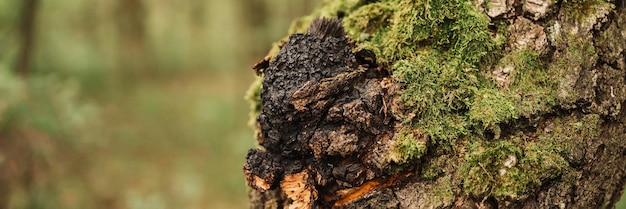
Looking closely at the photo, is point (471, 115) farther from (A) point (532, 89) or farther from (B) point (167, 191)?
(B) point (167, 191)

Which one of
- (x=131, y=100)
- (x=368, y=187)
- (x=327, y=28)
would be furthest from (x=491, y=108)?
(x=131, y=100)

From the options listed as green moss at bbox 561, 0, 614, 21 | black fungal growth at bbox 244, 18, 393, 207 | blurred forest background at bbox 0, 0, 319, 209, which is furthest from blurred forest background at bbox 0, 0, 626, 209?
green moss at bbox 561, 0, 614, 21

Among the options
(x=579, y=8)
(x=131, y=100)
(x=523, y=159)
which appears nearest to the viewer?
(x=523, y=159)

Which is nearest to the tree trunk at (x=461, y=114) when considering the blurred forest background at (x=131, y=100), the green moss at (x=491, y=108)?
the green moss at (x=491, y=108)

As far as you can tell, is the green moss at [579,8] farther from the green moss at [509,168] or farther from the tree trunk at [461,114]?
A: the green moss at [509,168]

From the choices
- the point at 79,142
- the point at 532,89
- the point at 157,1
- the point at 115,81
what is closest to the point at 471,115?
Result: the point at 532,89

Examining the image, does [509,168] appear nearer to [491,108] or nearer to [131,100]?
[491,108]
